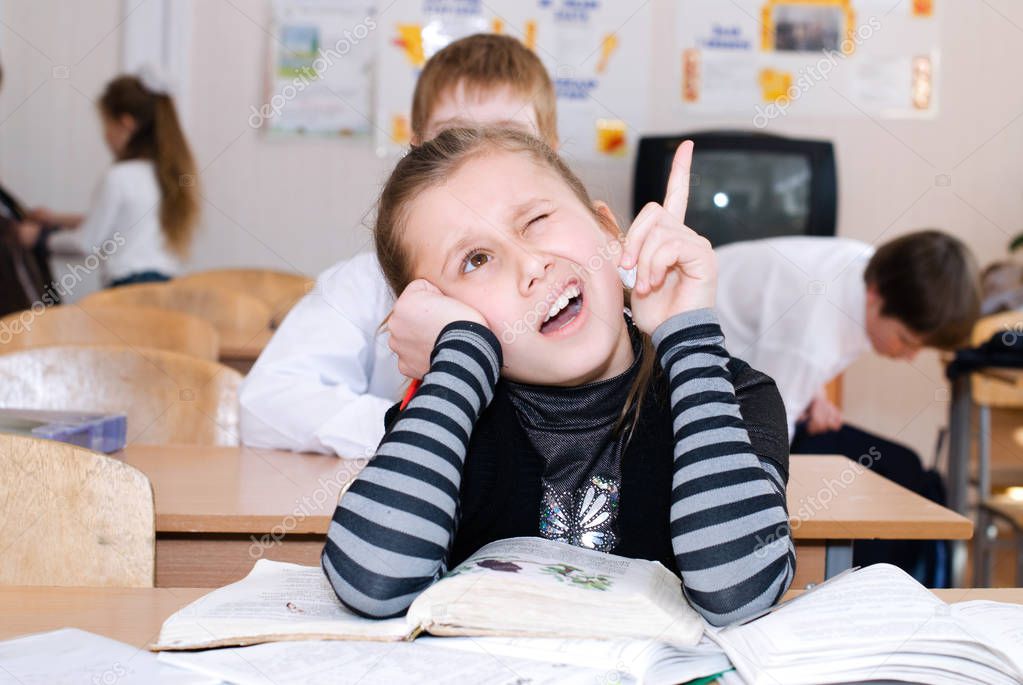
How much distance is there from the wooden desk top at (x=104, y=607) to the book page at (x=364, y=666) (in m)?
0.09

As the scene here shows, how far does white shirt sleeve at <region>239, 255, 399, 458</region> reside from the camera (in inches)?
60.4

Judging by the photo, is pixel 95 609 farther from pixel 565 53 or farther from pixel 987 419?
pixel 565 53

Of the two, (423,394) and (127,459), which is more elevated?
(423,394)

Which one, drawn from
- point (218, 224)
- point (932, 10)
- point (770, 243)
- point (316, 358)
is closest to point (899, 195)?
point (932, 10)

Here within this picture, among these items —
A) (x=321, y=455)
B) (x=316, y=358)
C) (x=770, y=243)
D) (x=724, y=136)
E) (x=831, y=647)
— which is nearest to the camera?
(x=831, y=647)

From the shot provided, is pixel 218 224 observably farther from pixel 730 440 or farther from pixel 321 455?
pixel 730 440

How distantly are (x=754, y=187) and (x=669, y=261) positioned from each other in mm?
2861

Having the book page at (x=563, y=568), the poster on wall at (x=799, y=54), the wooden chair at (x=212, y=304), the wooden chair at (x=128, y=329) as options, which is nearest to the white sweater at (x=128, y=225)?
the wooden chair at (x=212, y=304)

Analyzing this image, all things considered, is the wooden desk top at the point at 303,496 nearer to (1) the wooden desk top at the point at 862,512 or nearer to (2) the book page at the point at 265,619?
(1) the wooden desk top at the point at 862,512

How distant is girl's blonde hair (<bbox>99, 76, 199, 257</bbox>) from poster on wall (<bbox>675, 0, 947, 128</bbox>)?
6.03ft

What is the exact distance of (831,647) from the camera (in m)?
0.62

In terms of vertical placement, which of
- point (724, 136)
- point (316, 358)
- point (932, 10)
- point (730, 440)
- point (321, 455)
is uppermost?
point (932, 10)

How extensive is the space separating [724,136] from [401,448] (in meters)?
3.04

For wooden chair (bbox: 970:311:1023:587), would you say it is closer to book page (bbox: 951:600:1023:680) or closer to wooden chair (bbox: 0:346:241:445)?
wooden chair (bbox: 0:346:241:445)
